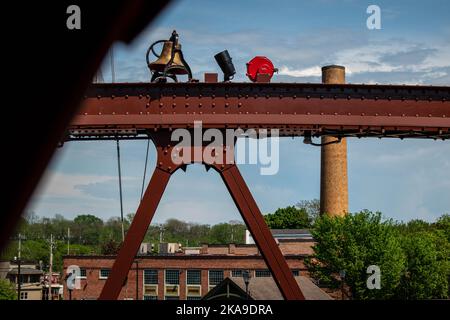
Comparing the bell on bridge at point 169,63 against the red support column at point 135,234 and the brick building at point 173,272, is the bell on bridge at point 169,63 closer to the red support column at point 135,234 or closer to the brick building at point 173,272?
the red support column at point 135,234

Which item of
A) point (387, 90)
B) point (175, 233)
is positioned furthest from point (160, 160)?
point (175, 233)

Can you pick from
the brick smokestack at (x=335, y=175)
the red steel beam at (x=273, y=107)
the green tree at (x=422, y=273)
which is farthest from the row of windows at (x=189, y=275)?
the red steel beam at (x=273, y=107)

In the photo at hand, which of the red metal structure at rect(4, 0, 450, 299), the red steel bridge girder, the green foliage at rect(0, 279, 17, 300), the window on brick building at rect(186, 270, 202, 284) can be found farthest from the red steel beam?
the window on brick building at rect(186, 270, 202, 284)

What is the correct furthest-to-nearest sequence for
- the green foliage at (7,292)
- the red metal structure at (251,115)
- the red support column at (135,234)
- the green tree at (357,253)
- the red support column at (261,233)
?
the green foliage at (7,292) < the green tree at (357,253) < the red metal structure at (251,115) < the red support column at (261,233) < the red support column at (135,234)

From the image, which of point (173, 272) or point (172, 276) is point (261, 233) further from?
point (172, 276)

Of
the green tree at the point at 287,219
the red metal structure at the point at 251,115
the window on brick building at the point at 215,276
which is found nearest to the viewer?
the red metal structure at the point at 251,115

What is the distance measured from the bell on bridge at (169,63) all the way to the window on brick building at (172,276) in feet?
157

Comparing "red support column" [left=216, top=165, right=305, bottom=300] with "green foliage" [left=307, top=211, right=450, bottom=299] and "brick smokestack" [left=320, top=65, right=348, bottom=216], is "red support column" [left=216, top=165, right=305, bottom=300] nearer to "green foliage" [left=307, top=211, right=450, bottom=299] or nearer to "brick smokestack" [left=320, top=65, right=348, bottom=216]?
"green foliage" [left=307, top=211, right=450, bottom=299]

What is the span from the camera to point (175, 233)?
132m

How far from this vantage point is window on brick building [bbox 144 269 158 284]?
63656 millimetres

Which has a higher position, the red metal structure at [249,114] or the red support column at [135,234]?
the red metal structure at [249,114]

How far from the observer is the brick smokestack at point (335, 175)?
210ft
